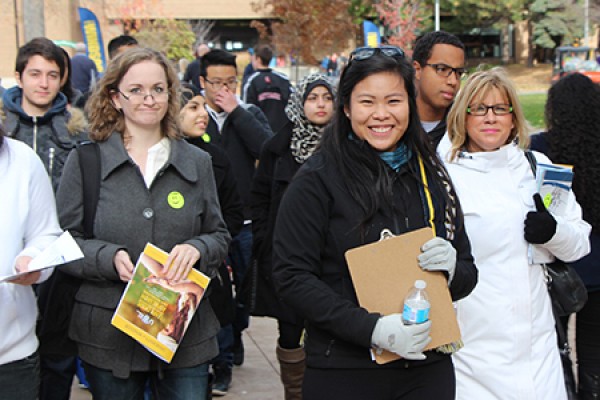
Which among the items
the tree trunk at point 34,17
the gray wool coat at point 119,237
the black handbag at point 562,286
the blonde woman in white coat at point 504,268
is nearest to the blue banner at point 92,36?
the tree trunk at point 34,17

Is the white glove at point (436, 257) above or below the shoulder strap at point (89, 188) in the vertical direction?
below

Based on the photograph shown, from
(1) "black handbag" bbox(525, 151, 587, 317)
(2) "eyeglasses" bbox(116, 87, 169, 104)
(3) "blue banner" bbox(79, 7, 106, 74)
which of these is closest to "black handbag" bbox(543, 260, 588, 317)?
(1) "black handbag" bbox(525, 151, 587, 317)

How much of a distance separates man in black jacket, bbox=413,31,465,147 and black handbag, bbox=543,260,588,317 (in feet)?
4.31

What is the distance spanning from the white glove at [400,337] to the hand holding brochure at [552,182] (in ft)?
4.04

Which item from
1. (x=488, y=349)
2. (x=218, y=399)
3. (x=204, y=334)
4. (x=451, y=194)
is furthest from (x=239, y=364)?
(x=451, y=194)

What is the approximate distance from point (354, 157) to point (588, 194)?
6.37 feet

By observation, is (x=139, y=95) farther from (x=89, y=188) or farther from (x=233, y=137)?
(x=233, y=137)

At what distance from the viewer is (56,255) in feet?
9.61

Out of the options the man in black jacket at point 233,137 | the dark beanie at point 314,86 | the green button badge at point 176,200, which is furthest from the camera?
the man in black jacket at point 233,137

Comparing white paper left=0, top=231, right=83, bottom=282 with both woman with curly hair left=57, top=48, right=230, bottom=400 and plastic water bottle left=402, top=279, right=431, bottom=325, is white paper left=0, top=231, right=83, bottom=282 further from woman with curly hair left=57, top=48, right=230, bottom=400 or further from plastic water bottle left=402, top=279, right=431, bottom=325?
plastic water bottle left=402, top=279, right=431, bottom=325

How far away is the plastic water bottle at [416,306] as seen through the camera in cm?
257

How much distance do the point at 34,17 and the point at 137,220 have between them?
54.4 ft

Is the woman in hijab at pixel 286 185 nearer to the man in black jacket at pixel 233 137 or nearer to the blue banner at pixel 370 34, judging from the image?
the man in black jacket at pixel 233 137

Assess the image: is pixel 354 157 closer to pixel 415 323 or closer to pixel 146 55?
pixel 415 323
